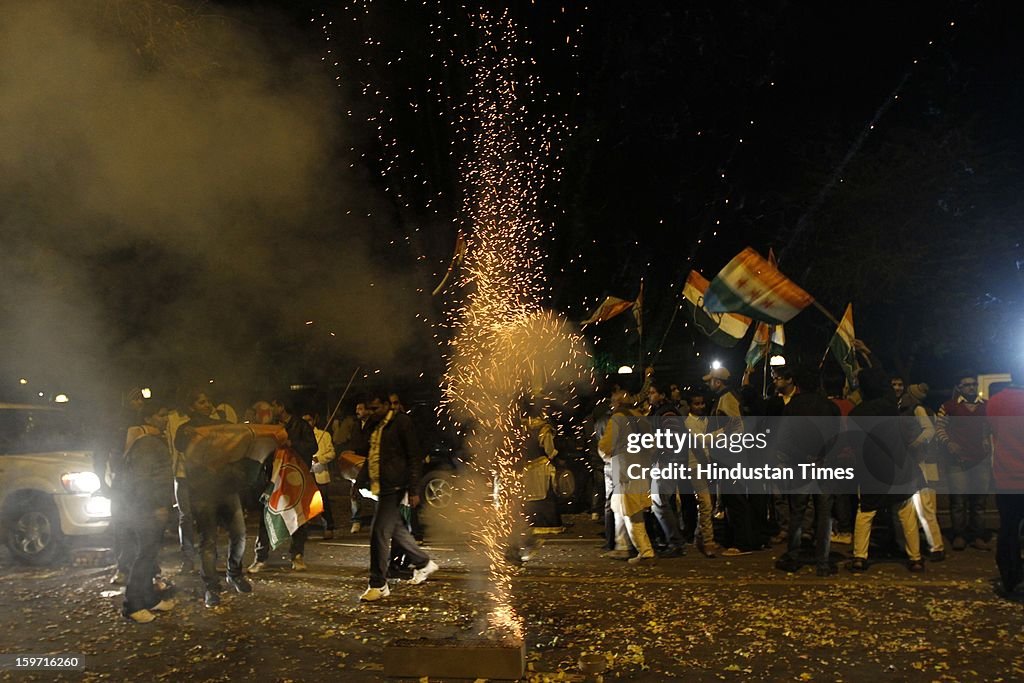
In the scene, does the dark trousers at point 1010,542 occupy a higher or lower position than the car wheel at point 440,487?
lower

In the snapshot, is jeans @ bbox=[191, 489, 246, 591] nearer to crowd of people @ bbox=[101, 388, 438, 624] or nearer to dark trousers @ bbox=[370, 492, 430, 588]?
crowd of people @ bbox=[101, 388, 438, 624]

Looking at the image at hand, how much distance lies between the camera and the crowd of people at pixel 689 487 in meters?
7.32

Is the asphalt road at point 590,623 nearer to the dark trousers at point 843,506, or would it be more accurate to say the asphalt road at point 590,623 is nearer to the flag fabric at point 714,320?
the dark trousers at point 843,506

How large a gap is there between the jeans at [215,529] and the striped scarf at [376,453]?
1.16 meters

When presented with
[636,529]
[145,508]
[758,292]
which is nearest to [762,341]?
[758,292]

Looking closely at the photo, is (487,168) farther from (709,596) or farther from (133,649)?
(133,649)

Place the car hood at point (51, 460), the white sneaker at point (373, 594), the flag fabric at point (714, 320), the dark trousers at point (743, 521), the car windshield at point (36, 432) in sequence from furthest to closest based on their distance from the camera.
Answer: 1. the flag fabric at point (714, 320)
2. the car windshield at point (36, 432)
3. the car hood at point (51, 460)
4. the dark trousers at point (743, 521)
5. the white sneaker at point (373, 594)

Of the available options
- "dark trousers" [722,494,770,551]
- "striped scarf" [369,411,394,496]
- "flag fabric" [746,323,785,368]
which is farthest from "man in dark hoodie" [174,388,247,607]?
"flag fabric" [746,323,785,368]

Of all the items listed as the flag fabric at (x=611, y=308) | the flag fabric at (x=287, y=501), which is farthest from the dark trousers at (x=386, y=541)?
the flag fabric at (x=611, y=308)

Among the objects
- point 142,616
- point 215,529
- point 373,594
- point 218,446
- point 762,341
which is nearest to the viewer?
point 142,616

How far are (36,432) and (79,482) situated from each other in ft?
3.67

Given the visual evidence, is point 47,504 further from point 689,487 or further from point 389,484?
point 689,487

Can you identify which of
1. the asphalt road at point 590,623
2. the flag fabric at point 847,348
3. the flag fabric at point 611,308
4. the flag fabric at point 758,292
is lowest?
the asphalt road at point 590,623

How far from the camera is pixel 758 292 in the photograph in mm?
12734
